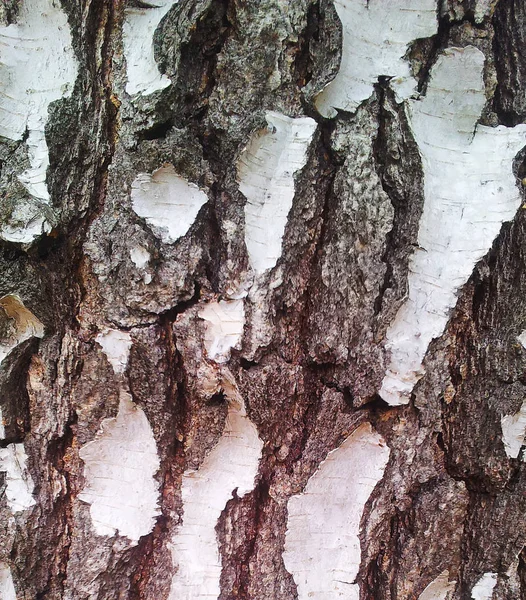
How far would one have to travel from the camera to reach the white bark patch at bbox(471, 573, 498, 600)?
2.66ft

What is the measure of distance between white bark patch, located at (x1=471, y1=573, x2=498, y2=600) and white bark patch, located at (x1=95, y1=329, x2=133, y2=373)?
2.24 ft

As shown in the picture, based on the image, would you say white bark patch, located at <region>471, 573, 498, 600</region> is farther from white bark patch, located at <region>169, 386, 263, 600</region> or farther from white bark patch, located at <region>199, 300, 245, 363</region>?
white bark patch, located at <region>199, 300, 245, 363</region>

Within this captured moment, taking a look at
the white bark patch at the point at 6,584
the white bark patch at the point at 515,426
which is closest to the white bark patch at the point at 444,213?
the white bark patch at the point at 515,426

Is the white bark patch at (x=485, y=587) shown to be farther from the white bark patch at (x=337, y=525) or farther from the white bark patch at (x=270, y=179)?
the white bark patch at (x=270, y=179)

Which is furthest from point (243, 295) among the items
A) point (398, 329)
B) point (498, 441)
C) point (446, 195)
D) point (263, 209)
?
point (498, 441)

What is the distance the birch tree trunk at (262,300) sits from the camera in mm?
755

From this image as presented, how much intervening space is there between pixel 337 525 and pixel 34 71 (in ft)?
2.91

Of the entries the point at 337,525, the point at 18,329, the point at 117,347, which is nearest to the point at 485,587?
the point at 337,525

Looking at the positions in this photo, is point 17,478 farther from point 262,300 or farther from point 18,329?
point 262,300

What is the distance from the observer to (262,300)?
0.75m

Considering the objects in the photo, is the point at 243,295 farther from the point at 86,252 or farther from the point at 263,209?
the point at 86,252

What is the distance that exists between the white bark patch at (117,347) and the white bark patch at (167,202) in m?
0.17

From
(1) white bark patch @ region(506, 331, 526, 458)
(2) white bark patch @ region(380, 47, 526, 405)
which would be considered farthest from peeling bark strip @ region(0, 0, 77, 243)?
(1) white bark patch @ region(506, 331, 526, 458)

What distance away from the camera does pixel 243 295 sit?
75 centimetres
